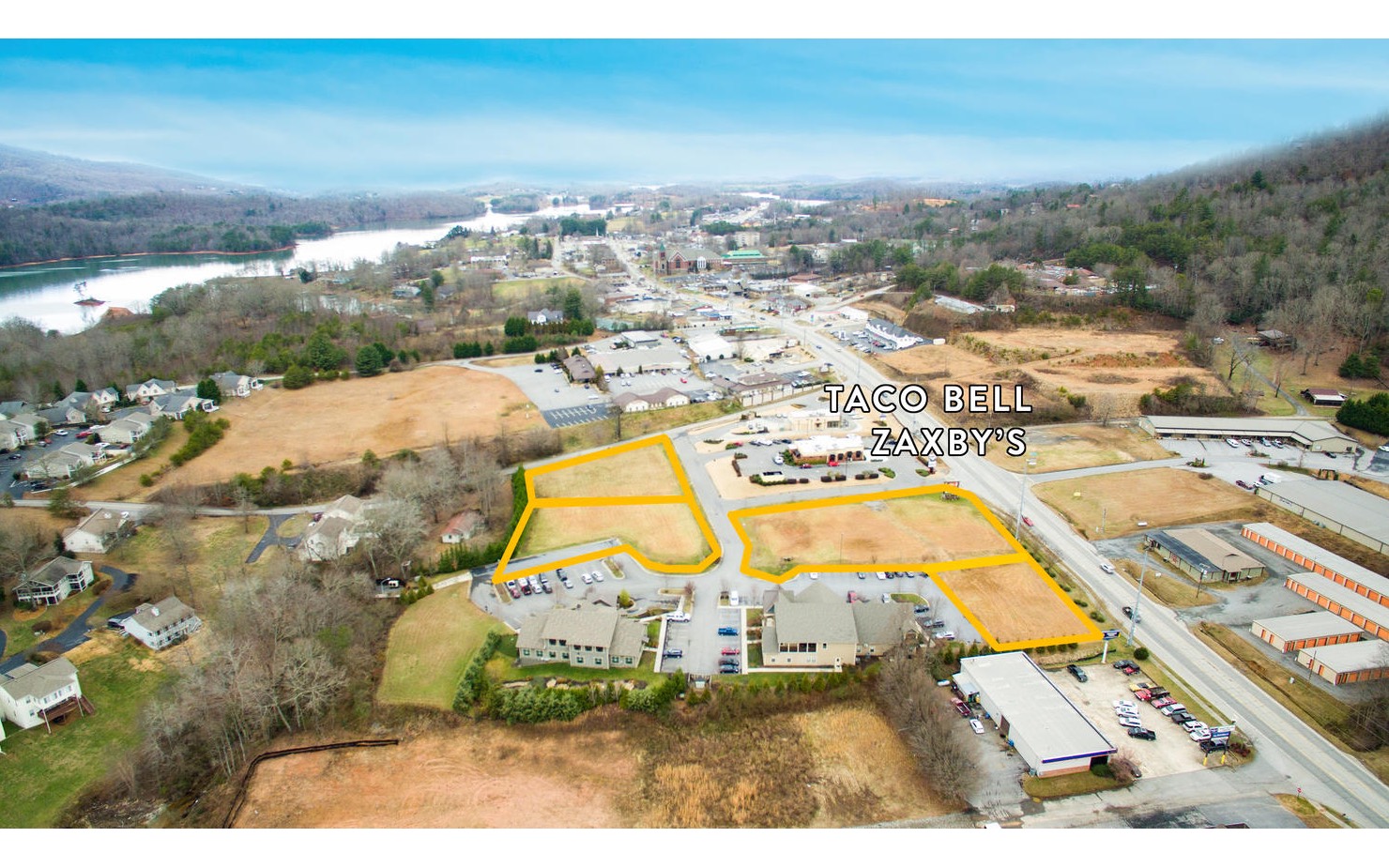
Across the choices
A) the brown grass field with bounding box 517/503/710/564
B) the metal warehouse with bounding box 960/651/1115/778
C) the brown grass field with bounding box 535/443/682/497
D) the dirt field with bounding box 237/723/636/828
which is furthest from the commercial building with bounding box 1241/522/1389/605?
the dirt field with bounding box 237/723/636/828

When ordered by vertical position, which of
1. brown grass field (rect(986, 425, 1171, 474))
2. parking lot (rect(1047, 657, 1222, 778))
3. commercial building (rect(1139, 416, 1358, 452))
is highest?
commercial building (rect(1139, 416, 1358, 452))

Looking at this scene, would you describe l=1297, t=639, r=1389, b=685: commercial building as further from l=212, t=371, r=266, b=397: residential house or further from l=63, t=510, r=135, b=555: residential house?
l=212, t=371, r=266, b=397: residential house

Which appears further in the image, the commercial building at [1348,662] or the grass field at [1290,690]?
the commercial building at [1348,662]

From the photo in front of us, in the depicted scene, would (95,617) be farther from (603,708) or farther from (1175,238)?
(1175,238)

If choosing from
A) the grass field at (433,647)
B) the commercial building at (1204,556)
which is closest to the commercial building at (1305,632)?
the commercial building at (1204,556)

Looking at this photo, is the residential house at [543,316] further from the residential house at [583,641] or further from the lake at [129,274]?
the residential house at [583,641]

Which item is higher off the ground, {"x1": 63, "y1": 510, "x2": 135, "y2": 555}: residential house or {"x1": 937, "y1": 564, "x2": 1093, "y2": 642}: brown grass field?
{"x1": 63, "y1": 510, "x2": 135, "y2": 555}: residential house

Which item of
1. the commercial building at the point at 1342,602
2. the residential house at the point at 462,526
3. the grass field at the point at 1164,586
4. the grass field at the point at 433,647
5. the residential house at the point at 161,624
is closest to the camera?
the grass field at the point at 433,647

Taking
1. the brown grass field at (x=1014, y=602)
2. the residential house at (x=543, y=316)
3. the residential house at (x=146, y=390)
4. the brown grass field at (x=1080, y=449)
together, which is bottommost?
the brown grass field at (x=1014, y=602)
